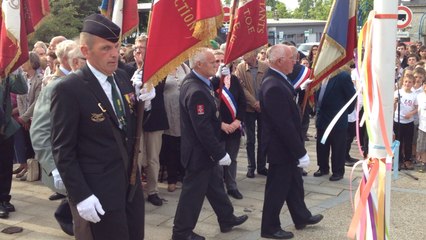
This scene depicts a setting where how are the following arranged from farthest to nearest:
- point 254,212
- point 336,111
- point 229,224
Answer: point 336,111, point 254,212, point 229,224

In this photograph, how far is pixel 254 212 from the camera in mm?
5820

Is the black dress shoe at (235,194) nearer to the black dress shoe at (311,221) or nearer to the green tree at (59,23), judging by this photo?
the black dress shoe at (311,221)

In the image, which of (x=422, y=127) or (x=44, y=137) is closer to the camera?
(x=44, y=137)

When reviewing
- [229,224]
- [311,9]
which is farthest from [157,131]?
[311,9]

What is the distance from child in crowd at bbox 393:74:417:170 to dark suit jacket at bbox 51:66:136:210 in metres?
5.86

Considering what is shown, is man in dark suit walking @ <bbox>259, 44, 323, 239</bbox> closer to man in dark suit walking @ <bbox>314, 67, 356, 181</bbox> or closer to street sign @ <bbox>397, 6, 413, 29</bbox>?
man in dark suit walking @ <bbox>314, 67, 356, 181</bbox>

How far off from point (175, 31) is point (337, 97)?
12.4 ft

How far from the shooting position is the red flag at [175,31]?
3924 millimetres

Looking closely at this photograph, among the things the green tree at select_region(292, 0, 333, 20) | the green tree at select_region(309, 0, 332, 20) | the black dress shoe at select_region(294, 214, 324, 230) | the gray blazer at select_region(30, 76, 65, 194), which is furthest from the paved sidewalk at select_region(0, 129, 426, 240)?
the green tree at select_region(292, 0, 333, 20)

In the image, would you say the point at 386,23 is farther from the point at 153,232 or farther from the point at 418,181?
the point at 418,181

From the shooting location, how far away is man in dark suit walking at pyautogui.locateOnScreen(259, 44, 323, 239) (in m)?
4.71

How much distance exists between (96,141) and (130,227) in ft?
2.24

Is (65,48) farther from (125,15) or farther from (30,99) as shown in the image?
(30,99)

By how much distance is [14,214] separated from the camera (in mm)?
5727
